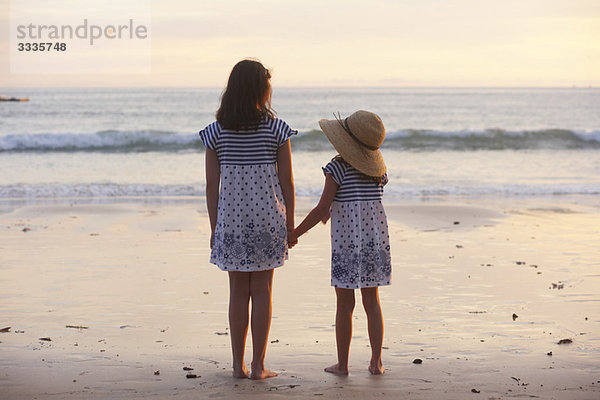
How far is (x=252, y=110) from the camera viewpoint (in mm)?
3639

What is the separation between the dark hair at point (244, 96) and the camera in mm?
3609

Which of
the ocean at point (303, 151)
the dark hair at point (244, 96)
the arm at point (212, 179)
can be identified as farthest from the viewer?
the ocean at point (303, 151)

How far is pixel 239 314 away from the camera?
3.80 meters

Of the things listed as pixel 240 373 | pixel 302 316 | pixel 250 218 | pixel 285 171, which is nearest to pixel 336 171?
pixel 285 171

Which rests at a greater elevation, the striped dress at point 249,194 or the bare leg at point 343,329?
the striped dress at point 249,194

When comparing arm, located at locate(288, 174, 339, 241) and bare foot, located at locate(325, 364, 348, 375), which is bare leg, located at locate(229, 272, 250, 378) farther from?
bare foot, located at locate(325, 364, 348, 375)

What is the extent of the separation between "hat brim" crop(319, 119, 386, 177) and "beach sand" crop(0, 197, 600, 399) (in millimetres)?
1098

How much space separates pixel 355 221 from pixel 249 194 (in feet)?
1.90

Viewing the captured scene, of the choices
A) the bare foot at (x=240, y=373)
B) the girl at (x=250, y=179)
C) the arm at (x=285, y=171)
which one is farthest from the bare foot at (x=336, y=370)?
the arm at (x=285, y=171)

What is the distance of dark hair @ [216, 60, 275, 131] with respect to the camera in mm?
3609

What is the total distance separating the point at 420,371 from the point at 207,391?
117 centimetres

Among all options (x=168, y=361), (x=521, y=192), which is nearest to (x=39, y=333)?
(x=168, y=361)

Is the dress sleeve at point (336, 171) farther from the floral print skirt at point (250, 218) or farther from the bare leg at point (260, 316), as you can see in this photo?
the bare leg at point (260, 316)

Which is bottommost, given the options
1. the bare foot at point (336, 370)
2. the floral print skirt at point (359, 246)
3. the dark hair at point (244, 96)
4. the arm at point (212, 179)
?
the bare foot at point (336, 370)
